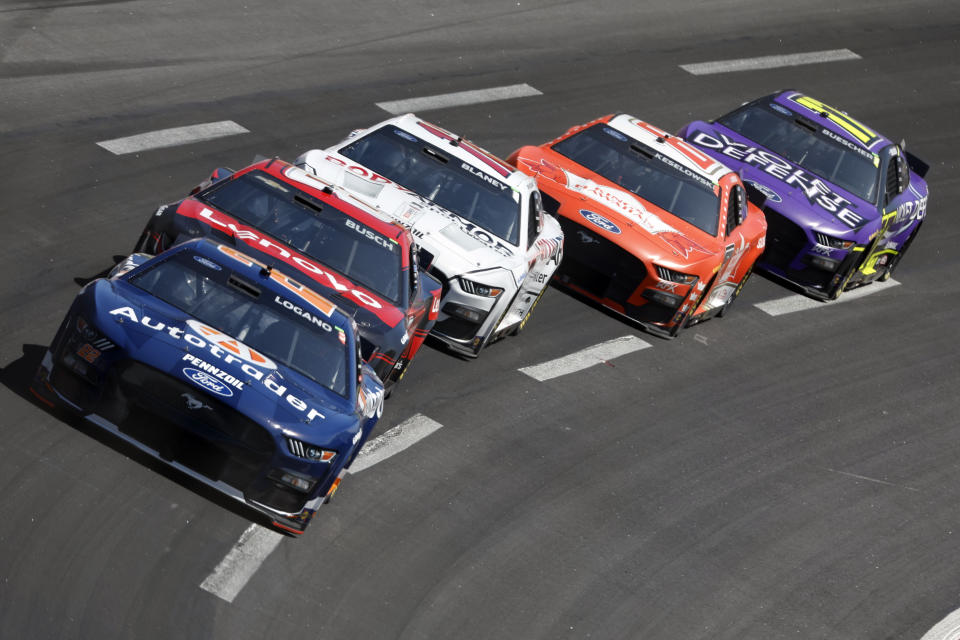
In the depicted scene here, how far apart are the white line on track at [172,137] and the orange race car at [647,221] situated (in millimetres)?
3491

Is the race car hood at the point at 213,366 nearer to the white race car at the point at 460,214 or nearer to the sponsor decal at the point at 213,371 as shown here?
the sponsor decal at the point at 213,371

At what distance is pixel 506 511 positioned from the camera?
37.1 ft

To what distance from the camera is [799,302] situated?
1764 cm

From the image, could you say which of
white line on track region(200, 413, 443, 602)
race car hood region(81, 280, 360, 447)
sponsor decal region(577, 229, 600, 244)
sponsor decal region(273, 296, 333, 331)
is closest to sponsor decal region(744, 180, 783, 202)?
sponsor decal region(577, 229, 600, 244)

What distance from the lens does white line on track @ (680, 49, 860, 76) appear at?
2411 centimetres

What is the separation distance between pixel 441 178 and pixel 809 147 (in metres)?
6.31

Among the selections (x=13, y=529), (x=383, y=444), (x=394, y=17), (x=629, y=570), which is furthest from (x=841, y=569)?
(x=394, y=17)

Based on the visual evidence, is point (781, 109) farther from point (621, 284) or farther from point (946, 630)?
point (946, 630)

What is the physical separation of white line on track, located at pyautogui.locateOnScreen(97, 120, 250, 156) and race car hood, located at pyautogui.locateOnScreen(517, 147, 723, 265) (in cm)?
356

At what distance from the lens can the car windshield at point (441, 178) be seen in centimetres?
1357

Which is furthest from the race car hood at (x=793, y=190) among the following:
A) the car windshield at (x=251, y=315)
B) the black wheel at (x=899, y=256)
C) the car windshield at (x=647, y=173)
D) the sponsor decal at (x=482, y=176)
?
the car windshield at (x=251, y=315)

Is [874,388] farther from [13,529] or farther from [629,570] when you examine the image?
[13,529]

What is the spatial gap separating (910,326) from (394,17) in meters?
8.99

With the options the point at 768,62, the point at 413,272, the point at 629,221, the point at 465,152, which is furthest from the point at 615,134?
the point at 768,62
